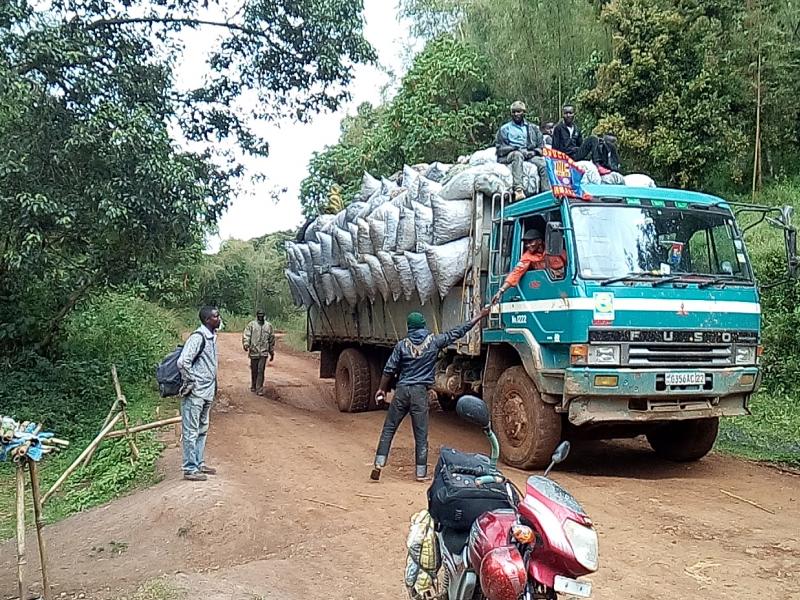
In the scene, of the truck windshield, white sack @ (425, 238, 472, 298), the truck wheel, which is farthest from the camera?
white sack @ (425, 238, 472, 298)

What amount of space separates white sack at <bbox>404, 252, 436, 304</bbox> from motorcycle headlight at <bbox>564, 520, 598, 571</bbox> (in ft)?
20.7

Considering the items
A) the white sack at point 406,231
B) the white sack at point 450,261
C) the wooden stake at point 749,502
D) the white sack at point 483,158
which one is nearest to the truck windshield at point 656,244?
the white sack at point 450,261

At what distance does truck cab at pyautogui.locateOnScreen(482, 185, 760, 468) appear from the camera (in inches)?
285

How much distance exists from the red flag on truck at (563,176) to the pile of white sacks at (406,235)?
1.25 feet

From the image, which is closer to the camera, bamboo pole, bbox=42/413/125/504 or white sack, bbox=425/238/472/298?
bamboo pole, bbox=42/413/125/504

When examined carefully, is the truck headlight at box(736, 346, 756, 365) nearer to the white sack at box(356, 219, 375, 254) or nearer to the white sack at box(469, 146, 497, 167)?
the white sack at box(469, 146, 497, 167)

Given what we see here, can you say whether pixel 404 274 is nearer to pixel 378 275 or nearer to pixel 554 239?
pixel 378 275

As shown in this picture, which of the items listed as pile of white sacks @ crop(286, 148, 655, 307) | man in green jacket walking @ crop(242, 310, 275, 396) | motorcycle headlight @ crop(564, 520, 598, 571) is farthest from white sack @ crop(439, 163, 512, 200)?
man in green jacket walking @ crop(242, 310, 275, 396)

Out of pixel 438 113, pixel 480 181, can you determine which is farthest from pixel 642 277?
pixel 438 113

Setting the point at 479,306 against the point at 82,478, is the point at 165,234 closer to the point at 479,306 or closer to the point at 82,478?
the point at 82,478

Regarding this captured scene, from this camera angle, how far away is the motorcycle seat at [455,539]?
3965 mm

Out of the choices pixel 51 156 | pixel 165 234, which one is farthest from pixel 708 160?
pixel 51 156

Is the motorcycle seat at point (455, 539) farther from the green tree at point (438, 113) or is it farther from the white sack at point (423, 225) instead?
the green tree at point (438, 113)

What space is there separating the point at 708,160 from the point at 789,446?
338 inches
